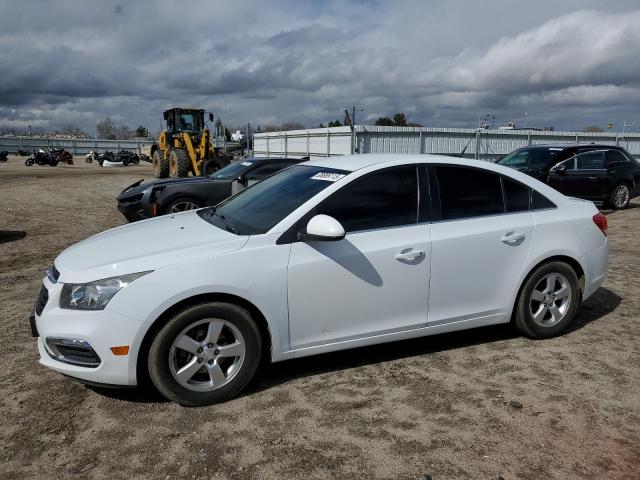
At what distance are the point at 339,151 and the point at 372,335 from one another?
23738 mm

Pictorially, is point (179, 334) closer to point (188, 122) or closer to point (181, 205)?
point (181, 205)

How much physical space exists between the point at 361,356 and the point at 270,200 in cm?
142

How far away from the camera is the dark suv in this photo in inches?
501

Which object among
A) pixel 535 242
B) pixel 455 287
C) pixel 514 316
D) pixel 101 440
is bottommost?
pixel 101 440

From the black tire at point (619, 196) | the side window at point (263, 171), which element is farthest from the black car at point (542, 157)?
the side window at point (263, 171)

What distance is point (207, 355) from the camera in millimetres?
3486

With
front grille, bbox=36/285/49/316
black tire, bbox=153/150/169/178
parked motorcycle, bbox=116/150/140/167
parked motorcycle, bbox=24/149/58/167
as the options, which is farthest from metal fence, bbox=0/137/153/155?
front grille, bbox=36/285/49/316

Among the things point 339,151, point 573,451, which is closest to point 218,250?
point 573,451

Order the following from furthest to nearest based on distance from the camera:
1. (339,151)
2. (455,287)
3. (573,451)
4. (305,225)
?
1. (339,151)
2. (455,287)
3. (305,225)
4. (573,451)

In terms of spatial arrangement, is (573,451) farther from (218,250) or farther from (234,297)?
(218,250)

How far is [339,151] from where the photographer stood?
27172 millimetres

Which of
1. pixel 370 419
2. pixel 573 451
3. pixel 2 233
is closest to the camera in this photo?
pixel 573 451

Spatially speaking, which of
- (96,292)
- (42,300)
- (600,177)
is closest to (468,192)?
(96,292)

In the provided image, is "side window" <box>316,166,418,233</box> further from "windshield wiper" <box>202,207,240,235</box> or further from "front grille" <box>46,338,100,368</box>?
"front grille" <box>46,338,100,368</box>
